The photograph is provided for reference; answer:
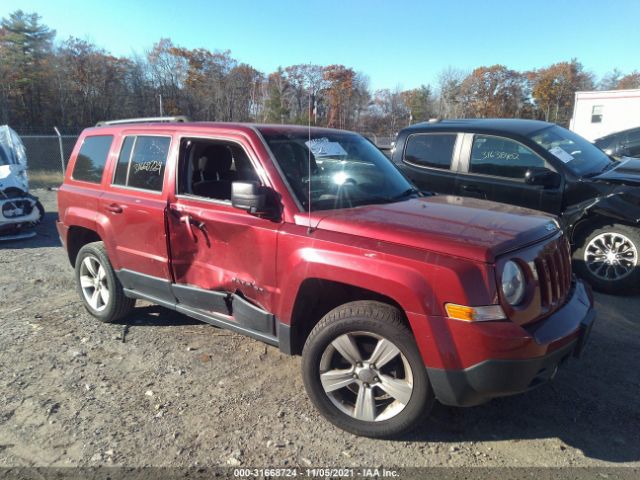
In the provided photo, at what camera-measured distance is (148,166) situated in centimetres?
414

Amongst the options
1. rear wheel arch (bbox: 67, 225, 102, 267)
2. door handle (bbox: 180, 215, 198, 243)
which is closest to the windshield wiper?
door handle (bbox: 180, 215, 198, 243)

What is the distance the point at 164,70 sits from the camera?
44938 mm

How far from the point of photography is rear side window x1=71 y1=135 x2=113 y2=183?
4.59 meters

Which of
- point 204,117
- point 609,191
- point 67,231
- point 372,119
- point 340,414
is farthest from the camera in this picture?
point 372,119

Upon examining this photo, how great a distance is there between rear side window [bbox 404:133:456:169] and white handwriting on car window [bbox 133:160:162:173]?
12.7 feet

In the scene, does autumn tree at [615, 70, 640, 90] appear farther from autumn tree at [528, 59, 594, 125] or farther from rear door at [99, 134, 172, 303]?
rear door at [99, 134, 172, 303]

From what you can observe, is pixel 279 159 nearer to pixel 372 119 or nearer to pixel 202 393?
pixel 202 393

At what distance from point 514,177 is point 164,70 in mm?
45434

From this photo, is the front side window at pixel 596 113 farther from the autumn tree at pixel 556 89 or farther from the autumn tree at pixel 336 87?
the autumn tree at pixel 556 89

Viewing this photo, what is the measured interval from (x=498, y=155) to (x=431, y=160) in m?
0.91

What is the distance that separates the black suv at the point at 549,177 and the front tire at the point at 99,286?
4136 mm

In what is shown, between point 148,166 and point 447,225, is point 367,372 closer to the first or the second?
point 447,225

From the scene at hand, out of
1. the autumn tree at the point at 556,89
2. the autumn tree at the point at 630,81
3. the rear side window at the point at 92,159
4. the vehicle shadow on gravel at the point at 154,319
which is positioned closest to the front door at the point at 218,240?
the vehicle shadow on gravel at the point at 154,319

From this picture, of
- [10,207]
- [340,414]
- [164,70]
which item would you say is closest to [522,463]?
[340,414]
